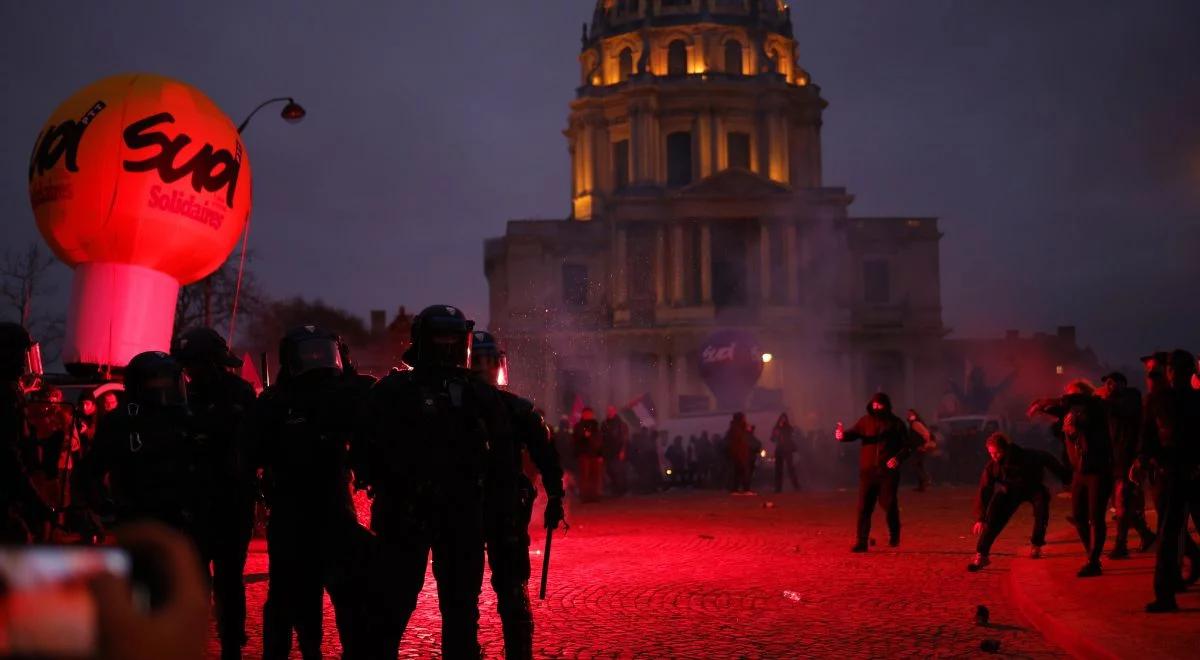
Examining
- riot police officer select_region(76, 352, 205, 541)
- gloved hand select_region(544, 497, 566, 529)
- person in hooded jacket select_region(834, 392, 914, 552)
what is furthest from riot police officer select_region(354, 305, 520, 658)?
person in hooded jacket select_region(834, 392, 914, 552)

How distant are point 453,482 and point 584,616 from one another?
350 cm

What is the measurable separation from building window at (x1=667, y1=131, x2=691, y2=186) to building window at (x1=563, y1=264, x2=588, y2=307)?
8575 mm

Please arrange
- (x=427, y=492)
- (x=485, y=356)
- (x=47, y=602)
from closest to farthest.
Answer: (x=47, y=602), (x=427, y=492), (x=485, y=356)

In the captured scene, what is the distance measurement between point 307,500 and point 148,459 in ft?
3.58

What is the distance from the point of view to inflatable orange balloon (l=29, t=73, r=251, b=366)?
1289 centimetres

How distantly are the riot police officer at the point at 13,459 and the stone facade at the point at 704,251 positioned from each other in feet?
163

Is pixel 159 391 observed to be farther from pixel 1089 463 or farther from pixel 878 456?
pixel 878 456

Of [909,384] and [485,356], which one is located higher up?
[909,384]

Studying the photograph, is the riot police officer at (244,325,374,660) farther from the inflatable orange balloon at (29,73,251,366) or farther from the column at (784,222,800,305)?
the column at (784,222,800,305)

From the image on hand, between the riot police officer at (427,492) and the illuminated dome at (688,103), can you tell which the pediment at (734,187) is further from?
the riot police officer at (427,492)

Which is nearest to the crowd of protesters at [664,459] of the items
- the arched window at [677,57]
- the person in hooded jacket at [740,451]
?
the person in hooded jacket at [740,451]

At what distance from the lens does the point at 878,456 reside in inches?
492

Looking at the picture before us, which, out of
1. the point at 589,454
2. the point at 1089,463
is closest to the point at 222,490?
the point at 1089,463

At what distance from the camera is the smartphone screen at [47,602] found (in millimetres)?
1336
